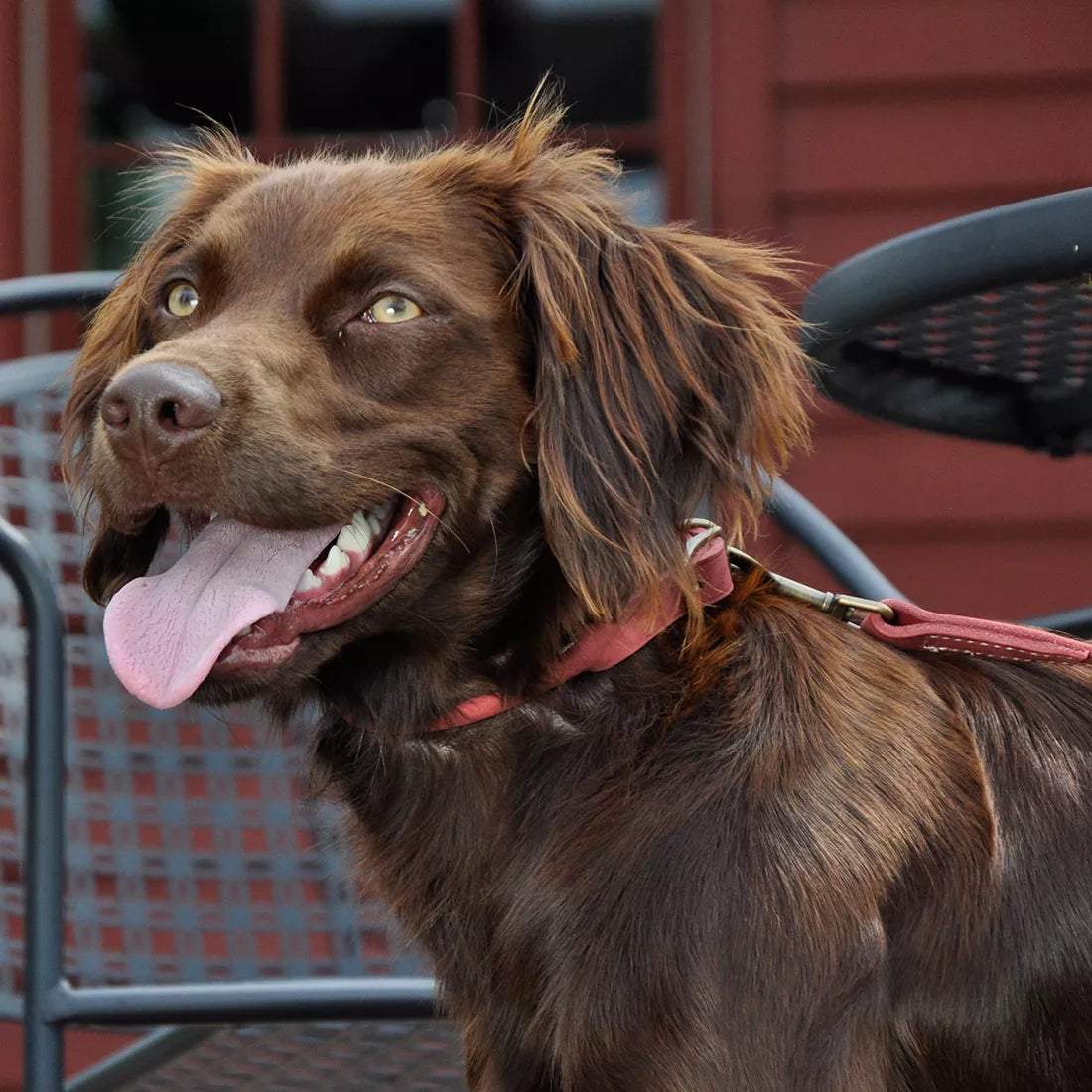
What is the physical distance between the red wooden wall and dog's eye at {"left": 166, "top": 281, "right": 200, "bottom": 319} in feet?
7.20

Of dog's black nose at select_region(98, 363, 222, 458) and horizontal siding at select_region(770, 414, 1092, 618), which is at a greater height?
dog's black nose at select_region(98, 363, 222, 458)

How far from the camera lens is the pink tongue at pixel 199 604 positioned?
4.95 feet

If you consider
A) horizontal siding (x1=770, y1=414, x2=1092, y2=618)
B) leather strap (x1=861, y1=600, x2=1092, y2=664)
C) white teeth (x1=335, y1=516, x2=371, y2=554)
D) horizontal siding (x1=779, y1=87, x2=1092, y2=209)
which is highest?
horizontal siding (x1=779, y1=87, x2=1092, y2=209)

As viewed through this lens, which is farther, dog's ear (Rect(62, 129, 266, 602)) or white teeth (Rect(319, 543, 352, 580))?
dog's ear (Rect(62, 129, 266, 602))

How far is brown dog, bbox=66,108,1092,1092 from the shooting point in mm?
1432

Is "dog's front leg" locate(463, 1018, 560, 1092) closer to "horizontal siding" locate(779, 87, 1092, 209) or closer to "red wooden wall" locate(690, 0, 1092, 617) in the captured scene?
"red wooden wall" locate(690, 0, 1092, 617)

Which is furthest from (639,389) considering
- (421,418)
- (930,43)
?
(930,43)

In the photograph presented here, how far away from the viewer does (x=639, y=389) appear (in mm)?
1672

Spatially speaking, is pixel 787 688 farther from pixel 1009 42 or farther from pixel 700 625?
pixel 1009 42

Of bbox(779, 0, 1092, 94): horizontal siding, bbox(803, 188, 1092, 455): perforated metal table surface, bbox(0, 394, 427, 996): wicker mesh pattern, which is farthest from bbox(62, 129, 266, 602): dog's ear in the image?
bbox(779, 0, 1092, 94): horizontal siding

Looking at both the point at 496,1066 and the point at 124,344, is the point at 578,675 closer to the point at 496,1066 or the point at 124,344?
the point at 496,1066

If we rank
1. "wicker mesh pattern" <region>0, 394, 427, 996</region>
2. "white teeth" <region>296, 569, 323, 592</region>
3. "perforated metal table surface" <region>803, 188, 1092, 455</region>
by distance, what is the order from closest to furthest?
"perforated metal table surface" <region>803, 188, 1092, 455</region>
"white teeth" <region>296, 569, 323, 592</region>
"wicker mesh pattern" <region>0, 394, 427, 996</region>

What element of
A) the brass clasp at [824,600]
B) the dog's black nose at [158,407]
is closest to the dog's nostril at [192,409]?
the dog's black nose at [158,407]

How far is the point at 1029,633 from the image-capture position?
1641mm
